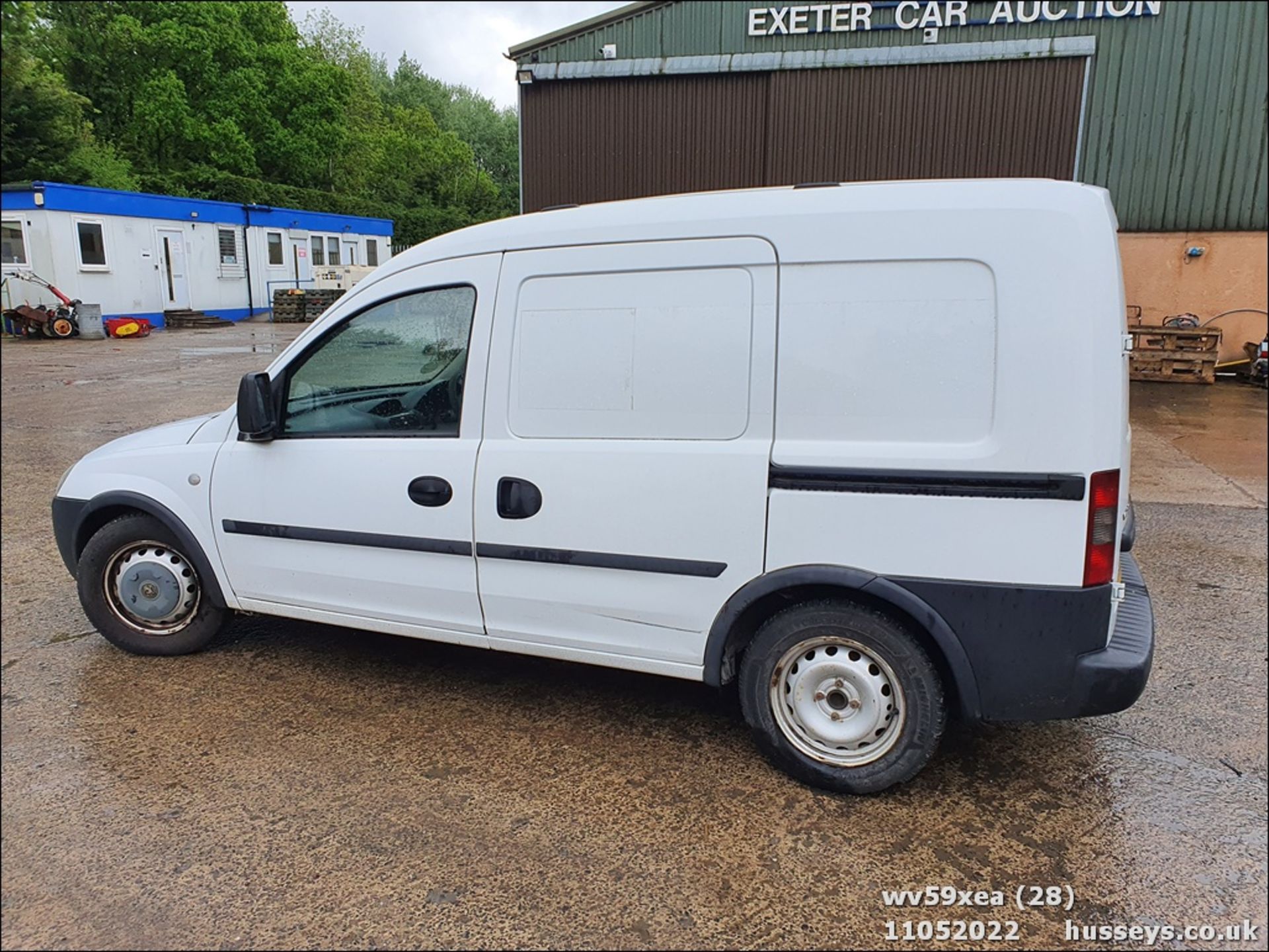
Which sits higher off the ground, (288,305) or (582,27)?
(582,27)

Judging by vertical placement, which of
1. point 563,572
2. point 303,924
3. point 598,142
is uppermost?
point 598,142

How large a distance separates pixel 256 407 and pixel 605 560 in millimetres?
1540

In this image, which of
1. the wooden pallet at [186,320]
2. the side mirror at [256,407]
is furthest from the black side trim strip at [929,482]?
the wooden pallet at [186,320]

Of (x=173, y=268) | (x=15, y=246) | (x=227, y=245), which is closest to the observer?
(x=15, y=246)

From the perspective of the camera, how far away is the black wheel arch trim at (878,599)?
2.78 meters

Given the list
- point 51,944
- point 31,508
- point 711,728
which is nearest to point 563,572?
point 711,728

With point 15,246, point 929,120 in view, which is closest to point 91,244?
point 15,246

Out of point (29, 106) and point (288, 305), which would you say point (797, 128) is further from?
point (288, 305)

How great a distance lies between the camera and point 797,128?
54.2 ft

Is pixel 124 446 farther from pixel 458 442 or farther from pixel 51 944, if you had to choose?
pixel 51 944

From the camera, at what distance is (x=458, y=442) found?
3.29 metres

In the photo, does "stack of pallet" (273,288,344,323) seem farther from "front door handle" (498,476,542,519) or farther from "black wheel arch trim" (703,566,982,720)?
"black wheel arch trim" (703,566,982,720)

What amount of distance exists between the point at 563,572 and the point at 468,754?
2.50ft

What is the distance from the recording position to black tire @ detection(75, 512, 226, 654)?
3.99 m
